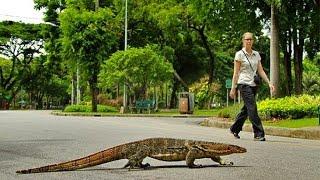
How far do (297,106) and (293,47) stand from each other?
16.7 meters

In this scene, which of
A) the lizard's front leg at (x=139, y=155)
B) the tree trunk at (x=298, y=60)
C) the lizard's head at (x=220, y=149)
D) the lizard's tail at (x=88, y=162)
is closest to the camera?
the lizard's tail at (x=88, y=162)

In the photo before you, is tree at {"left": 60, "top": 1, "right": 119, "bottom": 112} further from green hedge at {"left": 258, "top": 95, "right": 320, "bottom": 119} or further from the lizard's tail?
the lizard's tail

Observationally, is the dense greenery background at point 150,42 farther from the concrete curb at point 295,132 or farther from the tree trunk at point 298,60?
A: the concrete curb at point 295,132

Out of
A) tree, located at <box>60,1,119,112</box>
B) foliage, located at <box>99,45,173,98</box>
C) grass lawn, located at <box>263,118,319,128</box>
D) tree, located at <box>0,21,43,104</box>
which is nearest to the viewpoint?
grass lawn, located at <box>263,118,319,128</box>

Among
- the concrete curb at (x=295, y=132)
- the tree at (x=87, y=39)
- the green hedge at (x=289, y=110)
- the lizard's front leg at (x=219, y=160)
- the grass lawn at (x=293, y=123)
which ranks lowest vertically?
the lizard's front leg at (x=219, y=160)

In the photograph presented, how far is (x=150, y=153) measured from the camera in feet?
24.3

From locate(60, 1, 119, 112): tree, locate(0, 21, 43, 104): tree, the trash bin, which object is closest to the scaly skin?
the trash bin

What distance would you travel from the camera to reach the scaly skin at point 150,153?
7.26m

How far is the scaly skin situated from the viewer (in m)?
7.26

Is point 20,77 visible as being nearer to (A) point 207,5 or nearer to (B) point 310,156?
(A) point 207,5

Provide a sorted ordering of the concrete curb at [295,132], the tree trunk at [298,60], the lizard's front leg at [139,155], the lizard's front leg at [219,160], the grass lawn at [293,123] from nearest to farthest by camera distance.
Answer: the lizard's front leg at [139,155], the lizard's front leg at [219,160], the concrete curb at [295,132], the grass lawn at [293,123], the tree trunk at [298,60]

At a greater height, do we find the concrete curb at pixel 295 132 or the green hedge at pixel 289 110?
the green hedge at pixel 289 110

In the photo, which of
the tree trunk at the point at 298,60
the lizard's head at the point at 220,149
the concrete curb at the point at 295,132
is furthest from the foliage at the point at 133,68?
the lizard's head at the point at 220,149

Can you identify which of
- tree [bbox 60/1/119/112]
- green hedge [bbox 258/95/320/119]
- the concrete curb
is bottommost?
the concrete curb
